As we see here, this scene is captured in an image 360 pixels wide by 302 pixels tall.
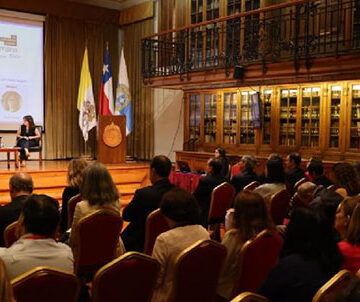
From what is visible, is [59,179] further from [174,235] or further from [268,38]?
[174,235]

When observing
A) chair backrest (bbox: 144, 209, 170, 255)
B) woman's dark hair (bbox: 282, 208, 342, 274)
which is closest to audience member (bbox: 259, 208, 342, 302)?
woman's dark hair (bbox: 282, 208, 342, 274)

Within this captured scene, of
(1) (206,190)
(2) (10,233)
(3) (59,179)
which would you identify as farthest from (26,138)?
(2) (10,233)

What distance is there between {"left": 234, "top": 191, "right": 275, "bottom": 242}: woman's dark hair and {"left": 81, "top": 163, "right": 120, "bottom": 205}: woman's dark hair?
1.28 metres

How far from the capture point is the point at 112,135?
34.1 ft

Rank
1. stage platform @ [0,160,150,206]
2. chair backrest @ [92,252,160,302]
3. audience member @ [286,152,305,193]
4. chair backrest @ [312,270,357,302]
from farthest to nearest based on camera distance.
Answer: stage platform @ [0,160,150,206]
audience member @ [286,152,305,193]
chair backrest @ [92,252,160,302]
chair backrest @ [312,270,357,302]

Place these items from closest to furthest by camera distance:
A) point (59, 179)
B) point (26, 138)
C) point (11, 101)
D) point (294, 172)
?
point (294, 172)
point (59, 179)
point (26, 138)
point (11, 101)

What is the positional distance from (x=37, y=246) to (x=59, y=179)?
23.6 ft

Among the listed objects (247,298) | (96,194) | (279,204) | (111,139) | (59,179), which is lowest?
(59,179)

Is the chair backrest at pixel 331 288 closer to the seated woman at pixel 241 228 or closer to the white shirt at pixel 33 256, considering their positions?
the seated woman at pixel 241 228

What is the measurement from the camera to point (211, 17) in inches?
444

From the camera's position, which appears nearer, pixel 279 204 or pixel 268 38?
pixel 279 204

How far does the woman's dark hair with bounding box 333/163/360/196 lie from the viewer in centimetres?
437

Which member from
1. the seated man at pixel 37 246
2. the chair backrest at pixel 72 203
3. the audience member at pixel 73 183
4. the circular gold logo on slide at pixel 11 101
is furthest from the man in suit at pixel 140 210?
the circular gold logo on slide at pixel 11 101

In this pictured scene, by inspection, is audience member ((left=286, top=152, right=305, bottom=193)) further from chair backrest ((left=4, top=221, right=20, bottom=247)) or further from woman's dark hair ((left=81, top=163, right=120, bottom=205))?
chair backrest ((left=4, top=221, right=20, bottom=247))
